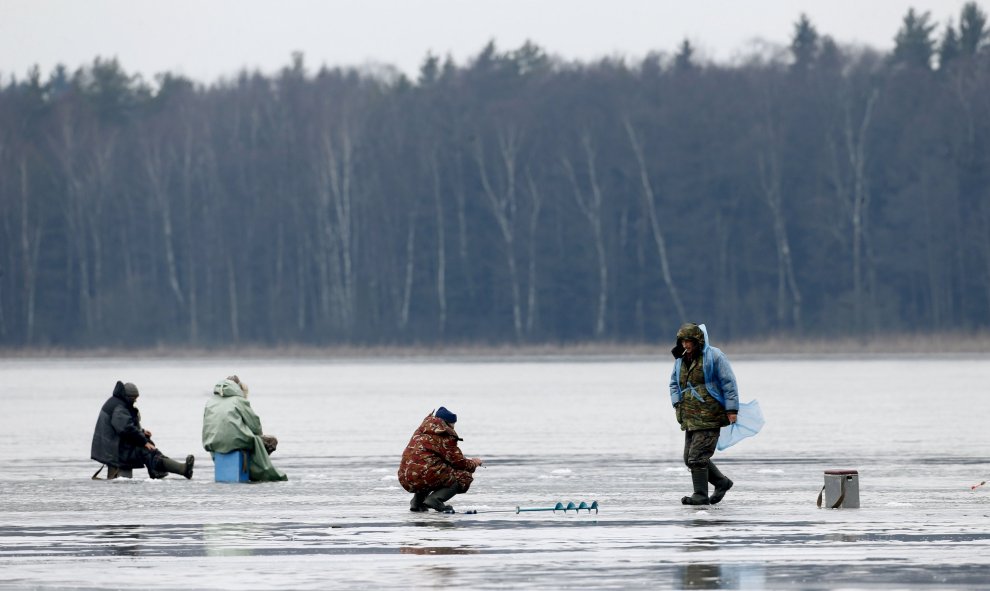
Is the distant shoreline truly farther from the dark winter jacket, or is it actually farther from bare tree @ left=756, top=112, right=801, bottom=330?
the dark winter jacket

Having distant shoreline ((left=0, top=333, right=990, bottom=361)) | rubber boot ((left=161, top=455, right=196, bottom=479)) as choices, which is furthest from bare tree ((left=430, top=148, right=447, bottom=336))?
rubber boot ((left=161, top=455, right=196, bottom=479))

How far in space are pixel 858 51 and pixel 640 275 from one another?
1795 centimetres

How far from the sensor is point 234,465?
2091cm

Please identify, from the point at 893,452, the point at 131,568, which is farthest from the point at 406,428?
the point at 131,568

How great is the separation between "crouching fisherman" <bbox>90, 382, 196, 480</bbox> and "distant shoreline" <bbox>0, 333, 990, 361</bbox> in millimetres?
61210

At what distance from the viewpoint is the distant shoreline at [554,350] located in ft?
271

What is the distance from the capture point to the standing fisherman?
17141mm

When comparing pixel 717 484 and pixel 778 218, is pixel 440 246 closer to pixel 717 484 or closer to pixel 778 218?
pixel 778 218

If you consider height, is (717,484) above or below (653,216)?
below

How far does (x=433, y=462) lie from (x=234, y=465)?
186 inches

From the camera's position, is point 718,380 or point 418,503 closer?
point 418,503

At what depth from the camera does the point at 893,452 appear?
80.0 ft

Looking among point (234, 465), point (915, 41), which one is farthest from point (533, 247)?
point (234, 465)

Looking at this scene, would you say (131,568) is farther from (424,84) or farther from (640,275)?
(424,84)
